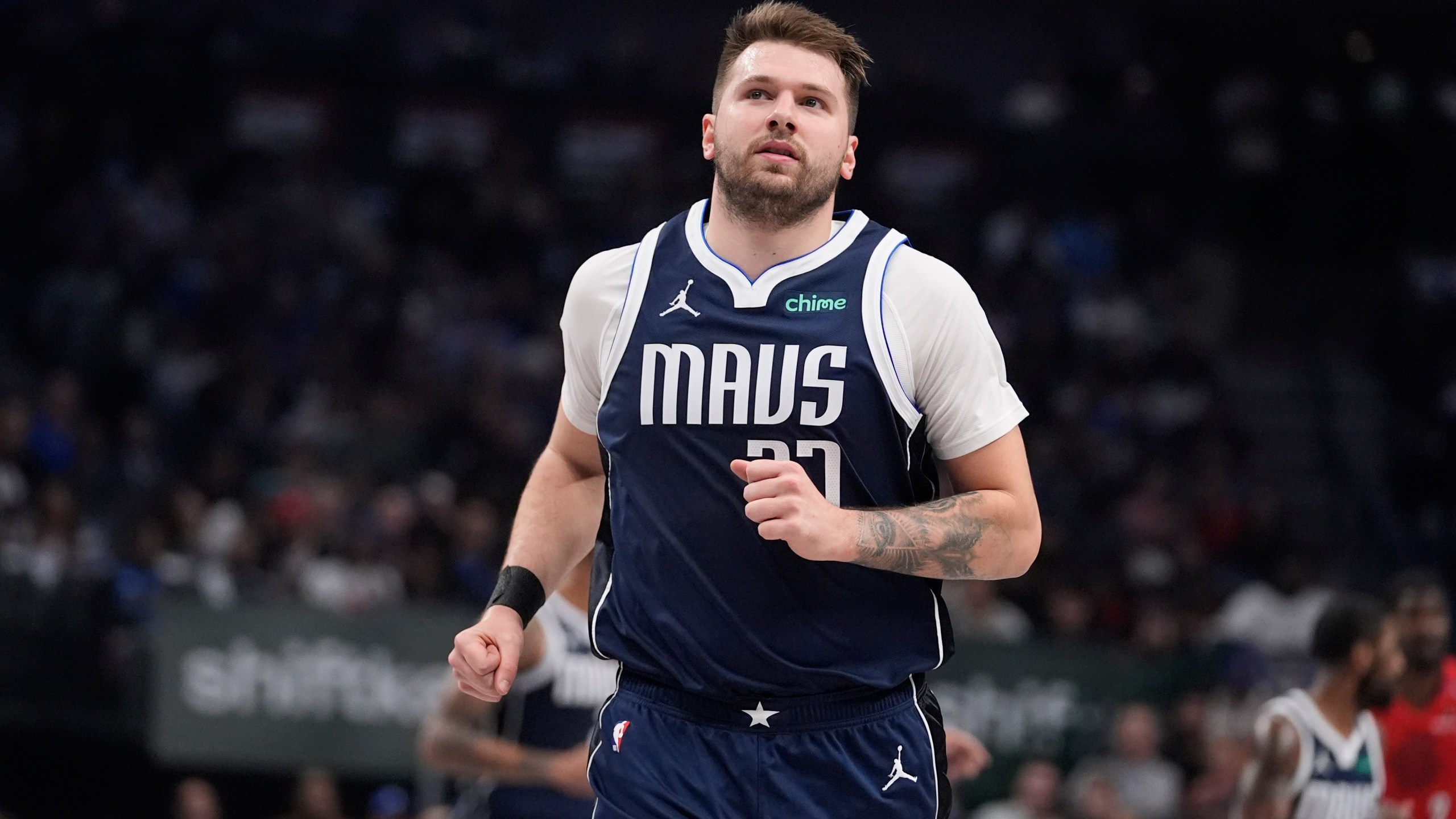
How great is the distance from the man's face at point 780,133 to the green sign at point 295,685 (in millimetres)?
7750

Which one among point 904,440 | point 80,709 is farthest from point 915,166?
point 904,440

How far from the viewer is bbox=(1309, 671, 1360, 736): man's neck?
7.35 m

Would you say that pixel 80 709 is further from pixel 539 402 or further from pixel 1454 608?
pixel 1454 608

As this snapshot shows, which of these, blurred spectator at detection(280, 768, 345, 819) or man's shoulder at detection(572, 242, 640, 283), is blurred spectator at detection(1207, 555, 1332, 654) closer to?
blurred spectator at detection(280, 768, 345, 819)

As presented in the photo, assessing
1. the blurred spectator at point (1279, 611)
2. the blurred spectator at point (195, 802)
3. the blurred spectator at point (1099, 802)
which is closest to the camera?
the blurred spectator at point (195, 802)

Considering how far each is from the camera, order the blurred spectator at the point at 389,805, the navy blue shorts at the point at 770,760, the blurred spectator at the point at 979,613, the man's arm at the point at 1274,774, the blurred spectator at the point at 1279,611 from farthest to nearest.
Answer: the blurred spectator at the point at 1279,611 < the blurred spectator at the point at 979,613 < the blurred spectator at the point at 389,805 < the man's arm at the point at 1274,774 < the navy blue shorts at the point at 770,760

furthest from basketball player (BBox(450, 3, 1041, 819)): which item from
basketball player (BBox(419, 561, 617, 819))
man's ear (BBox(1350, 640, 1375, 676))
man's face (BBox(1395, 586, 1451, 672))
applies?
man's face (BBox(1395, 586, 1451, 672))

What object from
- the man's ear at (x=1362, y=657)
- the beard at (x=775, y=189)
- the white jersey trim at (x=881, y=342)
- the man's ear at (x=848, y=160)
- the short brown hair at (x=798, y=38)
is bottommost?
the man's ear at (x=1362, y=657)

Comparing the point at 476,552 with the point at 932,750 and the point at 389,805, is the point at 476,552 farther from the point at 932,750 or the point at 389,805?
the point at 932,750

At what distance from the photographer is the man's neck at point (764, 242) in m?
4.05

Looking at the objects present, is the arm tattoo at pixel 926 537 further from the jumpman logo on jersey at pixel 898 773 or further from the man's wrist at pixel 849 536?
the jumpman logo on jersey at pixel 898 773

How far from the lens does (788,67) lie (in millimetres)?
3998

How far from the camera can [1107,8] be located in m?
22.6

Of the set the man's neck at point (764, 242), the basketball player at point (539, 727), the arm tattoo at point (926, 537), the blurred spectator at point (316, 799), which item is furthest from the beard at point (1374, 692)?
the blurred spectator at point (316, 799)
